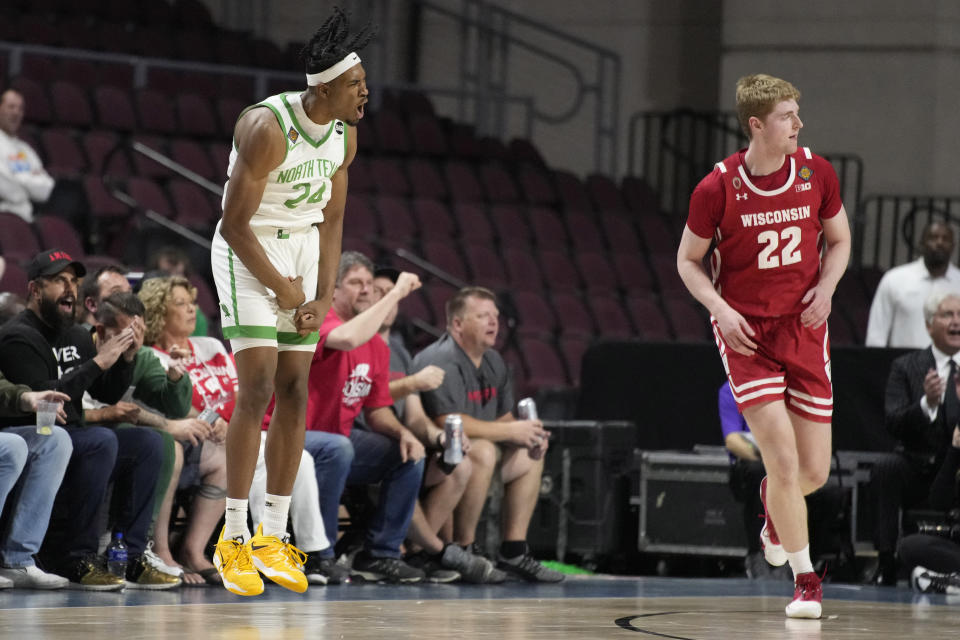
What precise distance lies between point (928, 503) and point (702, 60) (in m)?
8.75

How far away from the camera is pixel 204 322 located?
25.7ft

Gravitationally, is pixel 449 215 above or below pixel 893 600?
above

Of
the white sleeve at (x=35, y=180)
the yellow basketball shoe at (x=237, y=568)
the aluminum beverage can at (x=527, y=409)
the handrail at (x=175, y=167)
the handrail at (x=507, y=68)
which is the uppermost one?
the handrail at (x=507, y=68)

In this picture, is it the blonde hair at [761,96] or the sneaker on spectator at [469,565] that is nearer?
the blonde hair at [761,96]

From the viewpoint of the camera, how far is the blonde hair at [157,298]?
21.6 ft

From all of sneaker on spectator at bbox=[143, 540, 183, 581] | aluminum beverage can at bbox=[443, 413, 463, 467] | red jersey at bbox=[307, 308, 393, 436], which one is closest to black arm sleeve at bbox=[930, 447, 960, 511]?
aluminum beverage can at bbox=[443, 413, 463, 467]

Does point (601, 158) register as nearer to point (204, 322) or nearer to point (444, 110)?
point (444, 110)

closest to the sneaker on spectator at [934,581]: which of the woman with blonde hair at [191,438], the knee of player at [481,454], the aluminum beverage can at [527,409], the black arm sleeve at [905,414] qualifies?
the black arm sleeve at [905,414]

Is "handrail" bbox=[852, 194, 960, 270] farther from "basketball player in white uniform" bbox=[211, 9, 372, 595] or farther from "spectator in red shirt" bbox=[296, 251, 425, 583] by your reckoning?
"basketball player in white uniform" bbox=[211, 9, 372, 595]

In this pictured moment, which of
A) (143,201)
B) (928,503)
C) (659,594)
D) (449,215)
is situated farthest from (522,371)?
(659,594)

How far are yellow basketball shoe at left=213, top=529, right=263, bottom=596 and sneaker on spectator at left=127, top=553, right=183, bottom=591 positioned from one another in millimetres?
1354

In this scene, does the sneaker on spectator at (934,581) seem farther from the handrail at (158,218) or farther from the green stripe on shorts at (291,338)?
the handrail at (158,218)

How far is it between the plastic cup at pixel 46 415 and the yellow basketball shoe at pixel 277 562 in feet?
4.16

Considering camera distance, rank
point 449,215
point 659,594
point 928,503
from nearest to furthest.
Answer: point 659,594, point 928,503, point 449,215
